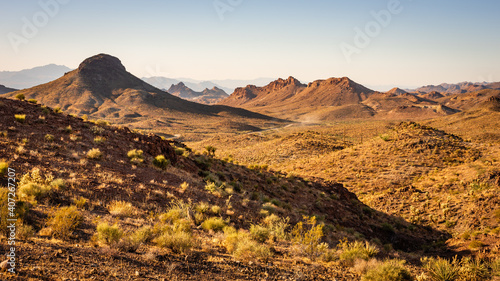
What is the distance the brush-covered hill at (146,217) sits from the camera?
5.46 m

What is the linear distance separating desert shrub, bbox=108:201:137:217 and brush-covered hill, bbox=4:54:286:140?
294ft

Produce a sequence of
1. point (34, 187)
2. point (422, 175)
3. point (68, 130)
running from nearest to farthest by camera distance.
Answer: point (34, 187), point (68, 130), point (422, 175)

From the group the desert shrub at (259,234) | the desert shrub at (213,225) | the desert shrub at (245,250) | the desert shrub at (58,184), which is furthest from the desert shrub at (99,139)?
the desert shrub at (245,250)

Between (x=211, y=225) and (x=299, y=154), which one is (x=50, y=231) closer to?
(x=211, y=225)

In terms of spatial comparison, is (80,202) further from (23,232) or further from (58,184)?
(23,232)

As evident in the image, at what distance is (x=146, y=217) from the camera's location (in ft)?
27.9

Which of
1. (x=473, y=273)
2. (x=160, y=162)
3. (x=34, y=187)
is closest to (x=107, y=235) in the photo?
(x=34, y=187)

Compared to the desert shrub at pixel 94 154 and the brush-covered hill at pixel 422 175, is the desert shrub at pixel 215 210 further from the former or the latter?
the brush-covered hill at pixel 422 175

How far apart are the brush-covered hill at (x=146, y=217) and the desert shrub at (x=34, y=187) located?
4cm

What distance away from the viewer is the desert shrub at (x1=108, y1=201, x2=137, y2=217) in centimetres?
813

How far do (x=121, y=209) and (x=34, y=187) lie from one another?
2.51m

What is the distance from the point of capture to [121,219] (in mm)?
7883

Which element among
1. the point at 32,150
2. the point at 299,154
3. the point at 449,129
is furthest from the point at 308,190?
the point at 449,129

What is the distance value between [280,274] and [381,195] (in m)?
19.5
